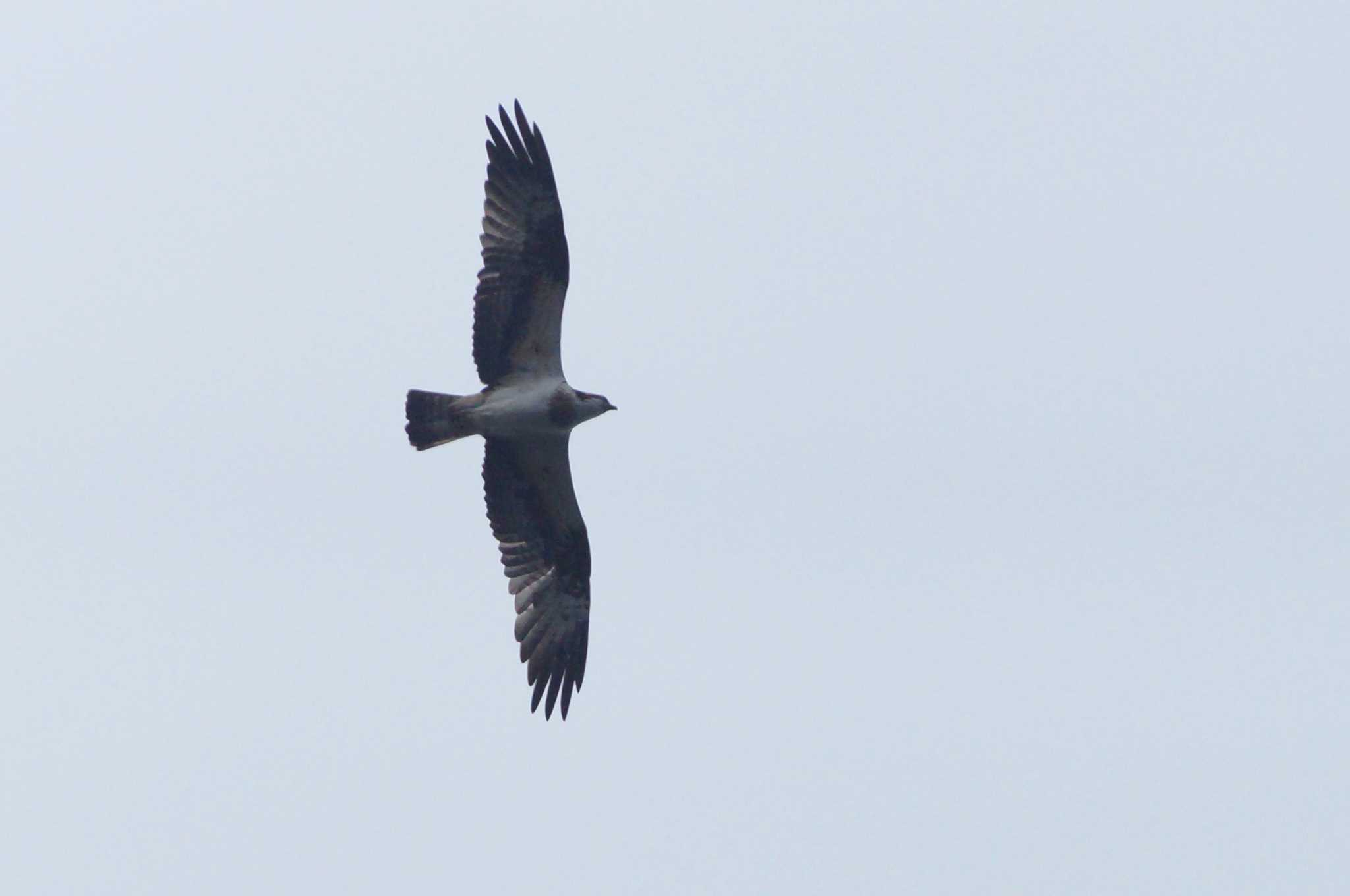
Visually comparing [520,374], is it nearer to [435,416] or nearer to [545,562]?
[435,416]

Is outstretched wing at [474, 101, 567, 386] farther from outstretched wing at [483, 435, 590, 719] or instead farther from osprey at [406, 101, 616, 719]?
outstretched wing at [483, 435, 590, 719]

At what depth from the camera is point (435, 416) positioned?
22.3m

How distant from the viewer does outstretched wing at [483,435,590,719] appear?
2303cm

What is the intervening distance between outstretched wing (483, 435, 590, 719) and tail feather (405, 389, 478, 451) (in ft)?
2.42

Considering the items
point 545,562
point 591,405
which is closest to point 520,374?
point 591,405

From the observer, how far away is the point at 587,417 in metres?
22.6

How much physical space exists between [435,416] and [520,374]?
928 mm

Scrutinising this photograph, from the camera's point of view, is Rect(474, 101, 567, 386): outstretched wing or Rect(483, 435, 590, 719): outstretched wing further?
Rect(483, 435, 590, 719): outstretched wing

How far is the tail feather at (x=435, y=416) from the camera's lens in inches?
878

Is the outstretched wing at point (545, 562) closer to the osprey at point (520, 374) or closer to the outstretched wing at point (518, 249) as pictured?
the osprey at point (520, 374)

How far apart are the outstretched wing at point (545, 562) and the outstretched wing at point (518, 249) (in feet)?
4.82

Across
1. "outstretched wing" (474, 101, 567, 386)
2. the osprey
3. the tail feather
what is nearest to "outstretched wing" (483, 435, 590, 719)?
the osprey

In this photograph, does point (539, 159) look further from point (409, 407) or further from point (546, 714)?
point (546, 714)

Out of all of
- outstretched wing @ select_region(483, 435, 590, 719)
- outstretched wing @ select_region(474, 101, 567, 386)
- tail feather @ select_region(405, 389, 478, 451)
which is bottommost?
outstretched wing @ select_region(483, 435, 590, 719)
